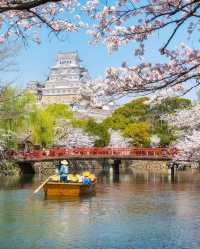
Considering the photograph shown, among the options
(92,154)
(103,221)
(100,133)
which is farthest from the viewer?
(100,133)

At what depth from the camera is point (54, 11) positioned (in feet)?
21.4

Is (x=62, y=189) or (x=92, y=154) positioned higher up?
(x=92, y=154)

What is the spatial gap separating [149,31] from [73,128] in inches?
1730

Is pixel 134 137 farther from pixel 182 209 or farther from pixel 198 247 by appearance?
pixel 198 247

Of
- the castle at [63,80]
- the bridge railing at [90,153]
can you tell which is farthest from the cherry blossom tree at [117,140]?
the castle at [63,80]

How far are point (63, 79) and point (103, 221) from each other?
94418mm

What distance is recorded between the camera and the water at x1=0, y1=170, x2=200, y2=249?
1205 centimetres

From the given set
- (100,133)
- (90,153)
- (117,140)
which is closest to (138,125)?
(117,140)

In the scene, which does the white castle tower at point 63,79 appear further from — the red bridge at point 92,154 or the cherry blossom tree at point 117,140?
the red bridge at point 92,154

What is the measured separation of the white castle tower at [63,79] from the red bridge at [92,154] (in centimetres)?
6660

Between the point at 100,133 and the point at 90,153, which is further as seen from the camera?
the point at 100,133

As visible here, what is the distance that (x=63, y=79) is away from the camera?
108m

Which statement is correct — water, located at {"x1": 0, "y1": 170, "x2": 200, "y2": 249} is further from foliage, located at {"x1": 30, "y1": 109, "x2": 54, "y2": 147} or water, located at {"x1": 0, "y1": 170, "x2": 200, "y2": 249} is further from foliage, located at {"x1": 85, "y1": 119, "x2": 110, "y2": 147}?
foliage, located at {"x1": 85, "y1": 119, "x2": 110, "y2": 147}

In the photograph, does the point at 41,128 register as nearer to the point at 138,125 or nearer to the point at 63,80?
the point at 138,125
